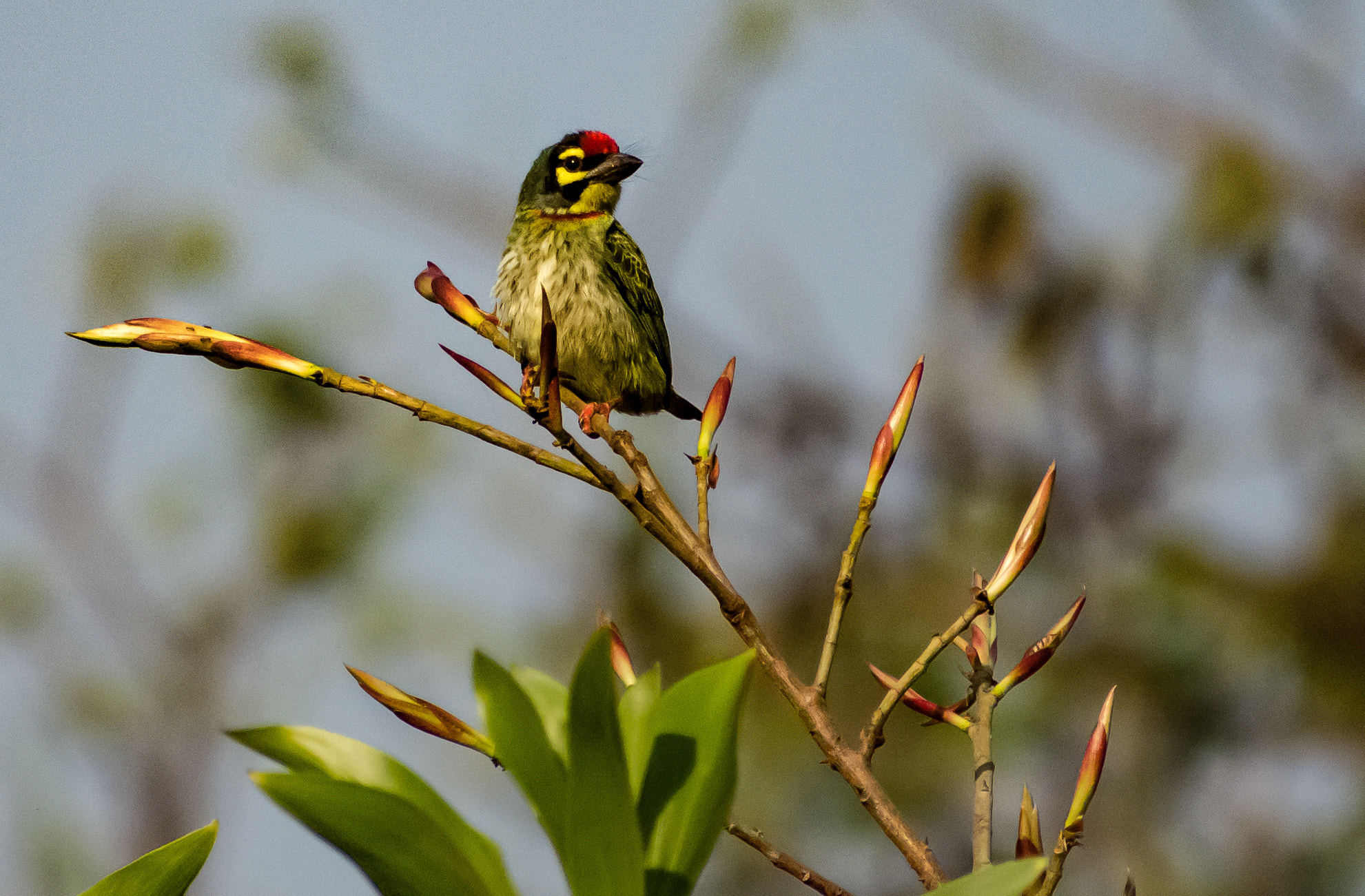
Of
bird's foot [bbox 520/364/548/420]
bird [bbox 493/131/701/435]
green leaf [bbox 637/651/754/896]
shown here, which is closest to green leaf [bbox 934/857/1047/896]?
green leaf [bbox 637/651/754/896]

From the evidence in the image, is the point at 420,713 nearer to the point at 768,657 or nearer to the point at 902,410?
the point at 768,657

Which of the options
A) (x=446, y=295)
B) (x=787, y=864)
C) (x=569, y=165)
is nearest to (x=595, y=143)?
(x=569, y=165)

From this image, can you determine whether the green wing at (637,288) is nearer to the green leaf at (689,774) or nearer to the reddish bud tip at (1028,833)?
the reddish bud tip at (1028,833)

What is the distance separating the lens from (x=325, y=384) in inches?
54.0

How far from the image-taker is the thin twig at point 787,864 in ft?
3.66

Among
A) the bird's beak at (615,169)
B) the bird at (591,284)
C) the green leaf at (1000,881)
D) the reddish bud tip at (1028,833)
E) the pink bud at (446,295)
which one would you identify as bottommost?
the reddish bud tip at (1028,833)

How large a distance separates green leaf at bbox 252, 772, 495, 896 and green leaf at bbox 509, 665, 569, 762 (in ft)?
0.57

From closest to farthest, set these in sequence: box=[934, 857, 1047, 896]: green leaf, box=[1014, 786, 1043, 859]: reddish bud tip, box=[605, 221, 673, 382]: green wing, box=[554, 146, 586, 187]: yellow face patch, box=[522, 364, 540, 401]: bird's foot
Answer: box=[934, 857, 1047, 896]: green leaf, box=[1014, 786, 1043, 859]: reddish bud tip, box=[522, 364, 540, 401]: bird's foot, box=[605, 221, 673, 382]: green wing, box=[554, 146, 586, 187]: yellow face patch

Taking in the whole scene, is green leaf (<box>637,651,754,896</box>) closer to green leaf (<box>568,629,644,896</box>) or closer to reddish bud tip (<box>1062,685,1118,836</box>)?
green leaf (<box>568,629,644,896</box>)

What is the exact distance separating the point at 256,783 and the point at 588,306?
10.7 ft

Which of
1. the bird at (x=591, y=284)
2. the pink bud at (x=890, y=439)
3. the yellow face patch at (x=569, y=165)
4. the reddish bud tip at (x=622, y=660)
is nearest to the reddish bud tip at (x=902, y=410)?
the pink bud at (x=890, y=439)

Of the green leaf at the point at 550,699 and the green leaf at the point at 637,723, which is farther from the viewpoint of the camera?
the green leaf at the point at 550,699

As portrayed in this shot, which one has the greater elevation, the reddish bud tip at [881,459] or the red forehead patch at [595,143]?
the red forehead patch at [595,143]

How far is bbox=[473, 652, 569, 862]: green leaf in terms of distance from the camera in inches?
32.3
